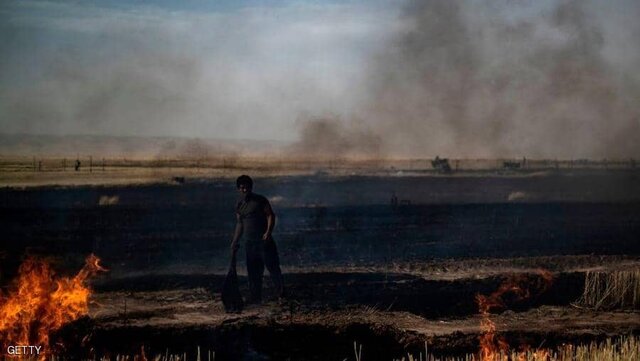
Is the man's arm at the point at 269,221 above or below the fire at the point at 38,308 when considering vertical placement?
above

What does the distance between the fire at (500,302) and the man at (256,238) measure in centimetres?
326

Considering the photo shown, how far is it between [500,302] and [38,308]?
23.8ft

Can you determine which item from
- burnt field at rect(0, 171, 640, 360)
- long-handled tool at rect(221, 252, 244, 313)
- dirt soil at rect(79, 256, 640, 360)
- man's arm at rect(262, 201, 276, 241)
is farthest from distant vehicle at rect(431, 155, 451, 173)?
long-handled tool at rect(221, 252, 244, 313)

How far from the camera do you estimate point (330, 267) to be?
1558cm

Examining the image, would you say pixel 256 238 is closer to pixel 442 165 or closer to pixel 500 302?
pixel 500 302

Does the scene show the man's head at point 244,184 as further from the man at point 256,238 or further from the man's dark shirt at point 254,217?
the man's dark shirt at point 254,217

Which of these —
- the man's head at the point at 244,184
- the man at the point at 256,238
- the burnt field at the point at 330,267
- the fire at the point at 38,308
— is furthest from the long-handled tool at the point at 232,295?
the fire at the point at 38,308

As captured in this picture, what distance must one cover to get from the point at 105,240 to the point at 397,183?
2210 centimetres

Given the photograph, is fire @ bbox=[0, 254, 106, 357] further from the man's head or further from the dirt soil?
the man's head

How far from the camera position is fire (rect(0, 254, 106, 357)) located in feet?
31.7

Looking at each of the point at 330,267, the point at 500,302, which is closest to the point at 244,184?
the point at 330,267

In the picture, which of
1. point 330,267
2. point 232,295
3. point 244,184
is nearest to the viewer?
point 232,295

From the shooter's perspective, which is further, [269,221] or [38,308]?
[269,221]

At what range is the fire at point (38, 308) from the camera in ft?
31.7
